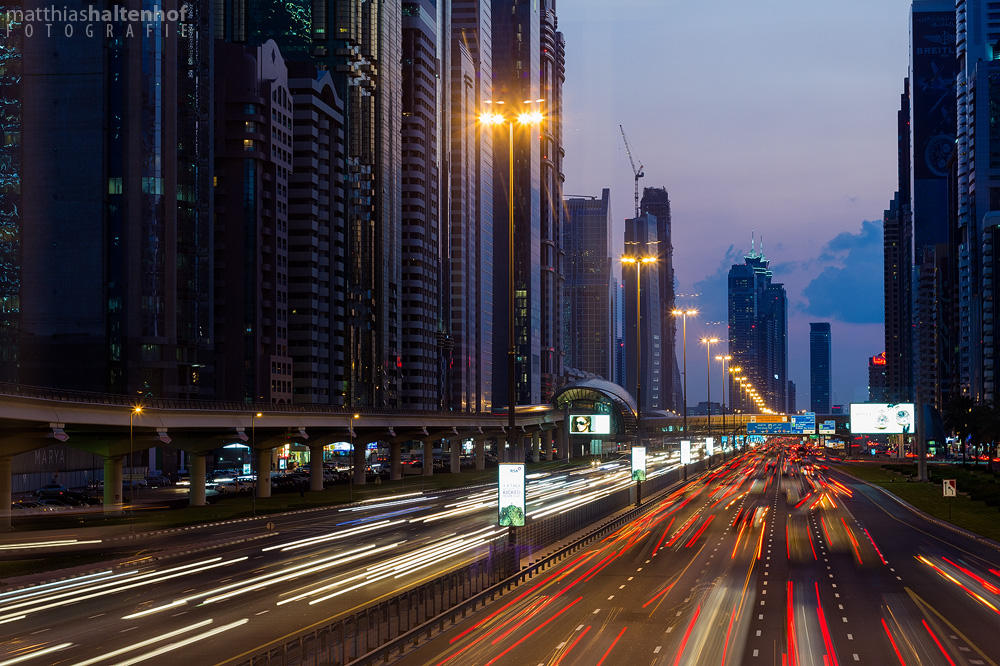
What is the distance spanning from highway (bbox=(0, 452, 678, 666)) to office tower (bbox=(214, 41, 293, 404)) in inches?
4208

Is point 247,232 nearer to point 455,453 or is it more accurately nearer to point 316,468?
point 455,453

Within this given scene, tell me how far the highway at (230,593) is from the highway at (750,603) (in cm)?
518

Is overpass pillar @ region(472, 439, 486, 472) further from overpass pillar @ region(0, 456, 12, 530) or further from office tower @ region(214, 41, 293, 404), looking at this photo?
overpass pillar @ region(0, 456, 12, 530)

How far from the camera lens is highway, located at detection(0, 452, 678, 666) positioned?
103ft

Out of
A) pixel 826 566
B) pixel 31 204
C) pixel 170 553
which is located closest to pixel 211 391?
pixel 31 204

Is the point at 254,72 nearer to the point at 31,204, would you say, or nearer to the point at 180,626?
the point at 31,204

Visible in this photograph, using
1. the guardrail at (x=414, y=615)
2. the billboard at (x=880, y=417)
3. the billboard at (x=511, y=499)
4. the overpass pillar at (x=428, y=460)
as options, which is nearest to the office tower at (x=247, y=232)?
the overpass pillar at (x=428, y=460)

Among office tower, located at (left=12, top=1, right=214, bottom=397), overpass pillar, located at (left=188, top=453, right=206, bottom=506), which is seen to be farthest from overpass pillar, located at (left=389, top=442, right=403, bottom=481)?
overpass pillar, located at (left=188, top=453, right=206, bottom=506)

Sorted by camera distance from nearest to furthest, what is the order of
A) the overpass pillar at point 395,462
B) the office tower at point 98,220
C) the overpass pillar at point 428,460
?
the office tower at point 98,220, the overpass pillar at point 395,462, the overpass pillar at point 428,460

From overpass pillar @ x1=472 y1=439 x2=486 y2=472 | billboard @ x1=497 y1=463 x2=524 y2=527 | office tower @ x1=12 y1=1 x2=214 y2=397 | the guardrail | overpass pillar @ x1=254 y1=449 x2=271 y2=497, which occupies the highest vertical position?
office tower @ x1=12 y1=1 x2=214 y2=397

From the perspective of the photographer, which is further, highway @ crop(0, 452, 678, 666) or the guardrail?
highway @ crop(0, 452, 678, 666)

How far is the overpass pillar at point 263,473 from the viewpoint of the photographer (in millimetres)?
109438

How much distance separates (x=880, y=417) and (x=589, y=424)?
4679 centimetres

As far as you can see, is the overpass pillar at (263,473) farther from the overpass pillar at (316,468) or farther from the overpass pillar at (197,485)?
the overpass pillar at (197,485)
